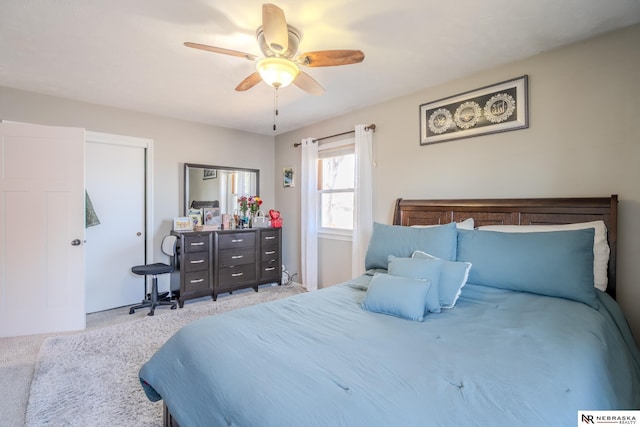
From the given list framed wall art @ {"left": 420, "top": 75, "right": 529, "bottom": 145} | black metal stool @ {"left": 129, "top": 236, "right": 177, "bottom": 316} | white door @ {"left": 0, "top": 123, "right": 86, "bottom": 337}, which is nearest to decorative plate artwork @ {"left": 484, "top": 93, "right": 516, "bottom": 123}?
framed wall art @ {"left": 420, "top": 75, "right": 529, "bottom": 145}

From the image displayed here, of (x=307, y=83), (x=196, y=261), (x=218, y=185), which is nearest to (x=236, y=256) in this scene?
(x=196, y=261)

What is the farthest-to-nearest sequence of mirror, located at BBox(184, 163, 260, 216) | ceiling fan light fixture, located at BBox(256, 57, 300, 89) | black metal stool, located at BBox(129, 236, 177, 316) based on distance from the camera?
mirror, located at BBox(184, 163, 260, 216)
black metal stool, located at BBox(129, 236, 177, 316)
ceiling fan light fixture, located at BBox(256, 57, 300, 89)

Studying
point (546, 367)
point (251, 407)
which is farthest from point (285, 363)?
point (546, 367)

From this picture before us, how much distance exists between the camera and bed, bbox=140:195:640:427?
93 cm

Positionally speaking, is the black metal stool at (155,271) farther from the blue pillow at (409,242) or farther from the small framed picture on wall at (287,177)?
the blue pillow at (409,242)

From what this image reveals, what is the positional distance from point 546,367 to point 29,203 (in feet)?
13.6

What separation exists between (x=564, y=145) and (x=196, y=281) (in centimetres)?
398

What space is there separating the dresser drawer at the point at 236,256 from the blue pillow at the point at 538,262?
2913mm

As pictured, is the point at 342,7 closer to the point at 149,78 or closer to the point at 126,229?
the point at 149,78

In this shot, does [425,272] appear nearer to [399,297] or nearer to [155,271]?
[399,297]

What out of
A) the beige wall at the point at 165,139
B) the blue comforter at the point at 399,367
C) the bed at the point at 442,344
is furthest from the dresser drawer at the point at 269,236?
the blue comforter at the point at 399,367

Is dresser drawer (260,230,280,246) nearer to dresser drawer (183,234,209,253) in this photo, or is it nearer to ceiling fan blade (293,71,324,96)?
dresser drawer (183,234,209,253)

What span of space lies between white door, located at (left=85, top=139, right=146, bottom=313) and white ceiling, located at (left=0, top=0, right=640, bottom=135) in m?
0.74

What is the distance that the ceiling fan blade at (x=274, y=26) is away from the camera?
1516 millimetres
